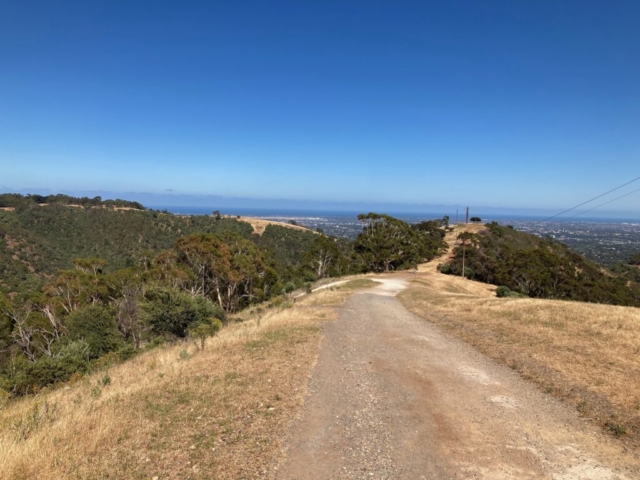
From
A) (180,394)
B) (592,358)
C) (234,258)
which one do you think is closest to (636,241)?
(234,258)

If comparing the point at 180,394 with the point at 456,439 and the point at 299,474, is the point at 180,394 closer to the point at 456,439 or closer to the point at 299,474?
the point at 299,474

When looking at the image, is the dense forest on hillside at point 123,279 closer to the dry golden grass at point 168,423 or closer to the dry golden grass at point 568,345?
the dry golden grass at point 168,423

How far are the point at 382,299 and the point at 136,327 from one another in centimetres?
1673

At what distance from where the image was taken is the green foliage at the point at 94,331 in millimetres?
23703

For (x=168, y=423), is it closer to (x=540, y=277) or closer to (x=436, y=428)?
(x=436, y=428)

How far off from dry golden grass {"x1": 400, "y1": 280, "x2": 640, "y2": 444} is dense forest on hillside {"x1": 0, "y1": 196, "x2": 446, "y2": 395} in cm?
968

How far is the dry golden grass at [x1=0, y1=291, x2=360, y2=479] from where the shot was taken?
15.9 ft

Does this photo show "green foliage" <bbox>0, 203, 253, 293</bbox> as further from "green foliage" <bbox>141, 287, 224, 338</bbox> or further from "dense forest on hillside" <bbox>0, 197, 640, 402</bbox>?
"green foliage" <bbox>141, 287, 224, 338</bbox>

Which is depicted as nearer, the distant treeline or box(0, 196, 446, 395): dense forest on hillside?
box(0, 196, 446, 395): dense forest on hillside

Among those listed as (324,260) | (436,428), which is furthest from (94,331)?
(324,260)

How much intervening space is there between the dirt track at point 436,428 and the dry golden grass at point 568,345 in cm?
61

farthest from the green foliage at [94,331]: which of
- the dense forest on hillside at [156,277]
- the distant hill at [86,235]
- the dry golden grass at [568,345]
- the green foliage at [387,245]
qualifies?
the distant hill at [86,235]

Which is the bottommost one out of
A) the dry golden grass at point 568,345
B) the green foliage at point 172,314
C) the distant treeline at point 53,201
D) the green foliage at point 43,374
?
the green foliage at point 43,374

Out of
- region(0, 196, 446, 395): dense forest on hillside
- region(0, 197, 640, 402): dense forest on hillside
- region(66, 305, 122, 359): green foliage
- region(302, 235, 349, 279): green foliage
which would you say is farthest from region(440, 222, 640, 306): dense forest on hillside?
region(66, 305, 122, 359): green foliage
